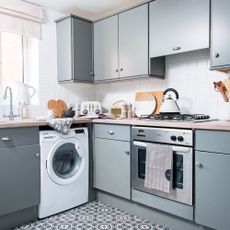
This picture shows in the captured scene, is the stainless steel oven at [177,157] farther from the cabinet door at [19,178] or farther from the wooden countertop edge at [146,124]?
the cabinet door at [19,178]

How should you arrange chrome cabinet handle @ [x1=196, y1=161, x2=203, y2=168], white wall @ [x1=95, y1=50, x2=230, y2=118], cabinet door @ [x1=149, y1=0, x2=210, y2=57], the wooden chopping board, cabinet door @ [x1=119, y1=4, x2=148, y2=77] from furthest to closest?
the wooden chopping board < cabinet door @ [x1=119, y1=4, x2=148, y2=77] < white wall @ [x1=95, y1=50, x2=230, y2=118] < cabinet door @ [x1=149, y1=0, x2=210, y2=57] < chrome cabinet handle @ [x1=196, y1=161, x2=203, y2=168]

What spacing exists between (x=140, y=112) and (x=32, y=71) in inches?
55.2

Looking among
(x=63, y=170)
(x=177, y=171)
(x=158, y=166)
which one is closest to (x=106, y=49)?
(x=63, y=170)

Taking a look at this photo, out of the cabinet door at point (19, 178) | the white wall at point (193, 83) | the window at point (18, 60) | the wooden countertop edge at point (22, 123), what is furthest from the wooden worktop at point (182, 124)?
the window at point (18, 60)

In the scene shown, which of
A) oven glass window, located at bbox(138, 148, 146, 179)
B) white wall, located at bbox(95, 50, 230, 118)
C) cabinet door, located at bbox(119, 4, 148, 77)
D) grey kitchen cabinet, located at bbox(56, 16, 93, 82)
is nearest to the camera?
oven glass window, located at bbox(138, 148, 146, 179)

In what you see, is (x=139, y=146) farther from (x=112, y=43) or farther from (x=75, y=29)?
(x=75, y=29)

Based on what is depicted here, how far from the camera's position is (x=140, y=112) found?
2840 mm

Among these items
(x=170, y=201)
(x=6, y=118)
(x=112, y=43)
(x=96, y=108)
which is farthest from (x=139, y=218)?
(x=112, y=43)

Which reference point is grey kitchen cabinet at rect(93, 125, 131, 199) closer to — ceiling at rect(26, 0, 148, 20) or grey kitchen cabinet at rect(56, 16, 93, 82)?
grey kitchen cabinet at rect(56, 16, 93, 82)

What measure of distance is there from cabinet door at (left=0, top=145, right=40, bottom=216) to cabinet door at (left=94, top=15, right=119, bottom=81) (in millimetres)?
1232

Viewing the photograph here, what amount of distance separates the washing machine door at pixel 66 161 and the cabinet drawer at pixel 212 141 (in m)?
1.24

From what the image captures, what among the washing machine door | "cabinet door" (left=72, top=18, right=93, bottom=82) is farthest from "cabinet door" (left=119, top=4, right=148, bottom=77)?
the washing machine door

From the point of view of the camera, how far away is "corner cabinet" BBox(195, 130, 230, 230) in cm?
170

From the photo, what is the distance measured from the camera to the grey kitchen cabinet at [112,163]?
2389 mm
